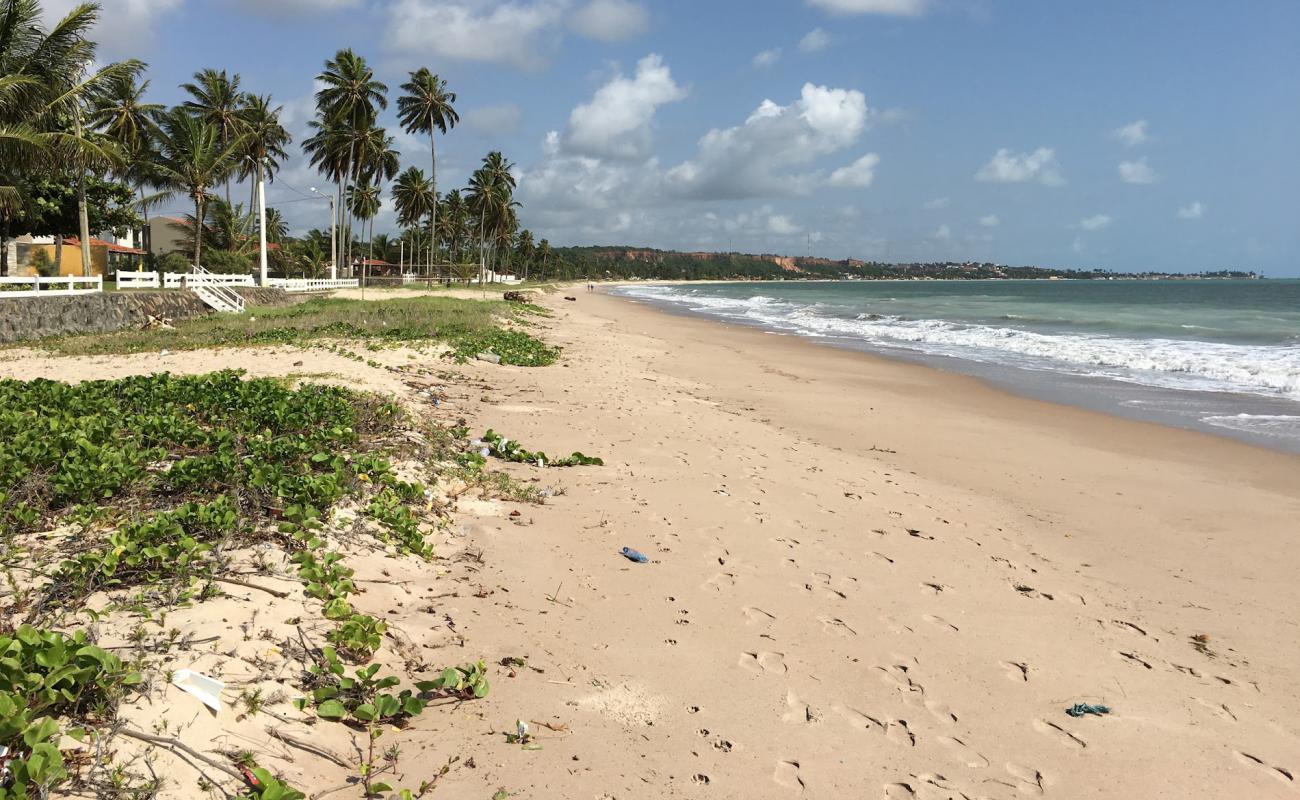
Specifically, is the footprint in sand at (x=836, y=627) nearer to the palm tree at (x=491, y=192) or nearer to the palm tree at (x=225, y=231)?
the palm tree at (x=225, y=231)

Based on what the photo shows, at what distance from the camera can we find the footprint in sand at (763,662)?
375 centimetres

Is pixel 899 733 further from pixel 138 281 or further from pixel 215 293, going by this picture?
pixel 138 281

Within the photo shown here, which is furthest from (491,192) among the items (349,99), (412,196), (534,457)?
(534,457)

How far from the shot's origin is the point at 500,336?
16.6 m

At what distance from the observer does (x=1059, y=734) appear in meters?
3.37

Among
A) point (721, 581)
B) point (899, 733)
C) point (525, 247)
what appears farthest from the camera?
point (525, 247)

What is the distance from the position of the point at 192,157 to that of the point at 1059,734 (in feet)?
136

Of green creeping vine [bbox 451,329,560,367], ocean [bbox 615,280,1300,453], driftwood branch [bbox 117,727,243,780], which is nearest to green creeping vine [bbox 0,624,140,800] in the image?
driftwood branch [bbox 117,727,243,780]

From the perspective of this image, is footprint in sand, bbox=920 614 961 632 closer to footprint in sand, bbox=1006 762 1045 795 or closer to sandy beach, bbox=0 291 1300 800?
sandy beach, bbox=0 291 1300 800

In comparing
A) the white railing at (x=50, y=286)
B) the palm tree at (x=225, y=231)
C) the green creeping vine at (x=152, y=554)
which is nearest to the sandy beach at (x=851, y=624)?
the green creeping vine at (x=152, y=554)

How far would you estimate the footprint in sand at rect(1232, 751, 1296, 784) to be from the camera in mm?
3138

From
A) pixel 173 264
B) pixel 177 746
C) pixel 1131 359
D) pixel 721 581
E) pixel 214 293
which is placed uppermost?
pixel 173 264

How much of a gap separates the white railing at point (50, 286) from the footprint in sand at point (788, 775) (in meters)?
21.8

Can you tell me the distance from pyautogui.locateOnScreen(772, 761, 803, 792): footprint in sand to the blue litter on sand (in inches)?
54.3
